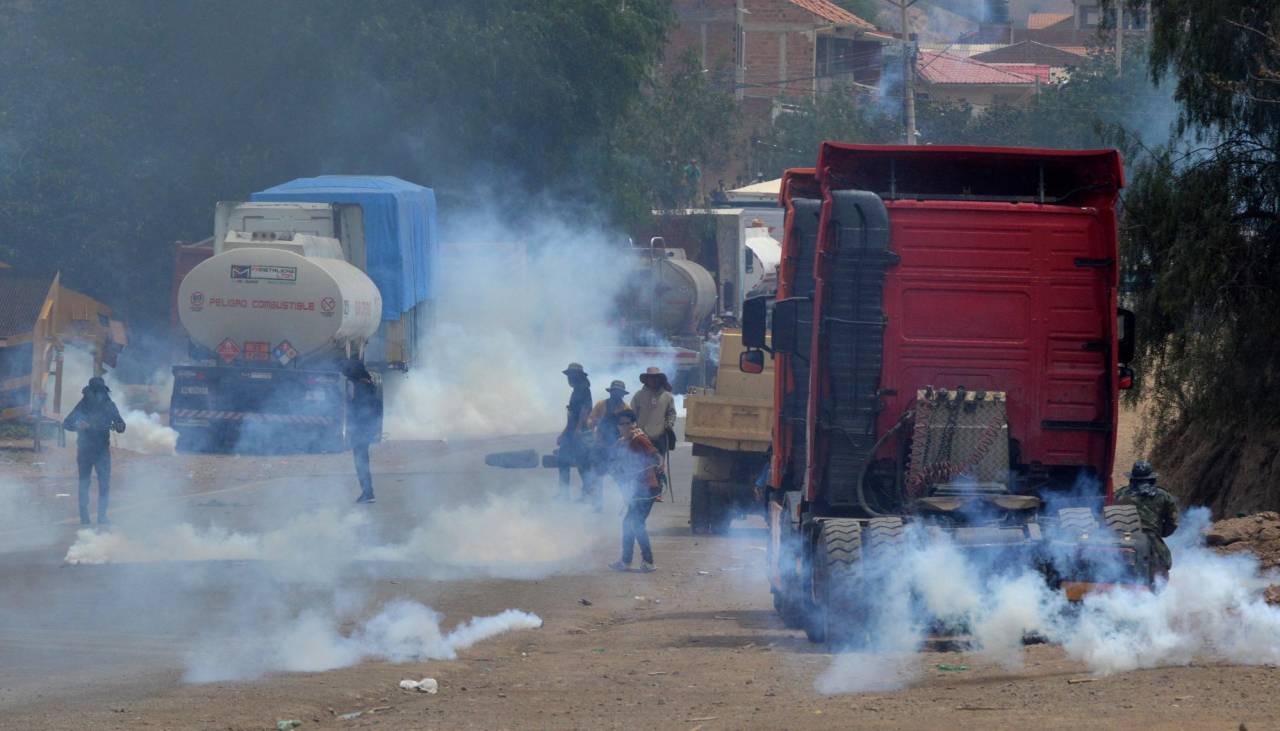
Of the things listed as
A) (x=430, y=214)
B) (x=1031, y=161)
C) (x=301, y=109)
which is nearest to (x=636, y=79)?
(x=301, y=109)

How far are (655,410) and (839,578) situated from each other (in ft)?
22.3

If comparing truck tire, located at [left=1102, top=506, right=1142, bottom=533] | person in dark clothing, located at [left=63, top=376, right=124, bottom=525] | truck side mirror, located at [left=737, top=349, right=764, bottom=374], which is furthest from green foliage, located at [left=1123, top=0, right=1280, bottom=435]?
person in dark clothing, located at [left=63, top=376, right=124, bottom=525]

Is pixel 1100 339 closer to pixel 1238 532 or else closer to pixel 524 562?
pixel 1238 532

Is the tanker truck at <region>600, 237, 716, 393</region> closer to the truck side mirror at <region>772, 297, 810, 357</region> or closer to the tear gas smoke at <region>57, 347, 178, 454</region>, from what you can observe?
the tear gas smoke at <region>57, 347, 178, 454</region>

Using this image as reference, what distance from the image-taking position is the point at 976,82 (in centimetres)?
7456

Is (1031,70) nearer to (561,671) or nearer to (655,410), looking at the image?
(655,410)

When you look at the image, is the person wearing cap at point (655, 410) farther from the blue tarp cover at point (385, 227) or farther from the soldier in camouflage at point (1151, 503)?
the blue tarp cover at point (385, 227)

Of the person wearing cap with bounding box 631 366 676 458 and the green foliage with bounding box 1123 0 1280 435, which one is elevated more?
the green foliage with bounding box 1123 0 1280 435

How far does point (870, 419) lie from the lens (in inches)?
411

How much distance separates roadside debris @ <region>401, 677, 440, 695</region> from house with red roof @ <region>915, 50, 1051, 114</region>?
64561mm

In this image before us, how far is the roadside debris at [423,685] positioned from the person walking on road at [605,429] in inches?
251

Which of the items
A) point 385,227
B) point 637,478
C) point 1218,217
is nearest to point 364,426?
point 637,478

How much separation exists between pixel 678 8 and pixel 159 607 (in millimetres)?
61751

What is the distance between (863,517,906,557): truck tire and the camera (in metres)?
9.85
